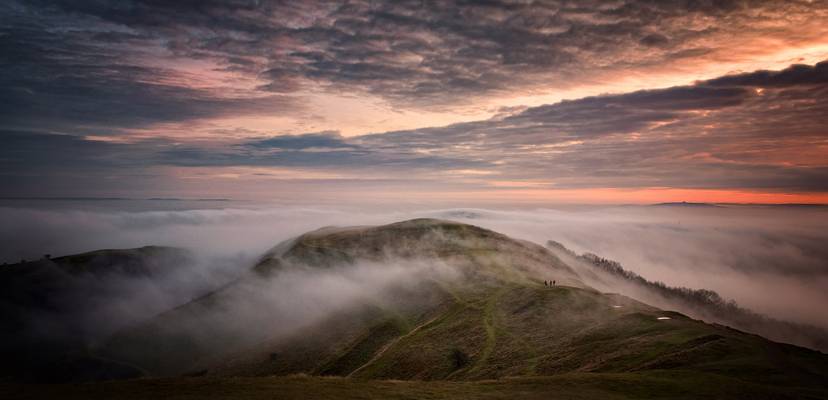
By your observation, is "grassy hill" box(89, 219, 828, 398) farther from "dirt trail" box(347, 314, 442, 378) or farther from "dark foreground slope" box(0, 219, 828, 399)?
"dirt trail" box(347, 314, 442, 378)

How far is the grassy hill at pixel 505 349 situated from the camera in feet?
170

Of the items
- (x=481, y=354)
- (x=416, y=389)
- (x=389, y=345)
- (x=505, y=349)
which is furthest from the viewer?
(x=389, y=345)

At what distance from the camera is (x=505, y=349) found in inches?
4198

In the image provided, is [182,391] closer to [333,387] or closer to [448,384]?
[333,387]

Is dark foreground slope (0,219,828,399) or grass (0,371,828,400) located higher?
grass (0,371,828,400)

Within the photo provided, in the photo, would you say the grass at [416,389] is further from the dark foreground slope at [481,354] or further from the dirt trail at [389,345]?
the dirt trail at [389,345]

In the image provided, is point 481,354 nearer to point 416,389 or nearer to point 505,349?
point 505,349

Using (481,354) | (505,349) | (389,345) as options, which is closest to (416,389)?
(505,349)

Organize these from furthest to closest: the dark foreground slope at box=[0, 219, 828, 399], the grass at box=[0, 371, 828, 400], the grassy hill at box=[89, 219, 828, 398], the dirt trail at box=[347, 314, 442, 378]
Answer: the dirt trail at box=[347, 314, 442, 378], the grassy hill at box=[89, 219, 828, 398], the dark foreground slope at box=[0, 219, 828, 399], the grass at box=[0, 371, 828, 400]

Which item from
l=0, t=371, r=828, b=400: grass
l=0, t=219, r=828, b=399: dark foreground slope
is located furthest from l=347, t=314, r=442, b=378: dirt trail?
l=0, t=371, r=828, b=400: grass

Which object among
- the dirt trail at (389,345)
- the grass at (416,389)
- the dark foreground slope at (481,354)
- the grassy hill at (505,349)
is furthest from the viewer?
the dirt trail at (389,345)

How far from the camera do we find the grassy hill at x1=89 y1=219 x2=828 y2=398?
51938mm

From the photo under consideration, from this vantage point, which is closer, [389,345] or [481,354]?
[481,354]

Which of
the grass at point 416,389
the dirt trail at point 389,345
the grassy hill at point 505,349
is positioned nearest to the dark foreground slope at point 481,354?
the grass at point 416,389
